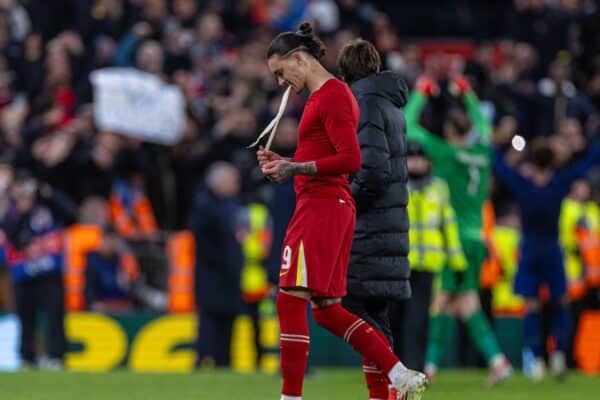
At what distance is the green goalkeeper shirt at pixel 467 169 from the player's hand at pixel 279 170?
571cm

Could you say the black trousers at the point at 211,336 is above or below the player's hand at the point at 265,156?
below

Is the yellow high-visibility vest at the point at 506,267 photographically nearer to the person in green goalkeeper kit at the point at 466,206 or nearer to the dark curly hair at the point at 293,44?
the person in green goalkeeper kit at the point at 466,206

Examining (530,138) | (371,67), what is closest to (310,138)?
(371,67)

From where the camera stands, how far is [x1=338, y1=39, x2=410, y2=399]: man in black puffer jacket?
9.72m

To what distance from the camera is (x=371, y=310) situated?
32.7 ft

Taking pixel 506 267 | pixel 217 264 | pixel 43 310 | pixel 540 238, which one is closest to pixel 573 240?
pixel 506 267

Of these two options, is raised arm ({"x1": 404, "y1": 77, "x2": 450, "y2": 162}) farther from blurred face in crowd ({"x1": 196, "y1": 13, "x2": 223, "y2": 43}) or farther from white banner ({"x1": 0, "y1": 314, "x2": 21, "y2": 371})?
blurred face in crowd ({"x1": 196, "y1": 13, "x2": 223, "y2": 43})

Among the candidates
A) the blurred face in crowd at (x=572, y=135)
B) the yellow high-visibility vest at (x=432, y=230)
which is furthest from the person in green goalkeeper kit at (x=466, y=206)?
the blurred face in crowd at (x=572, y=135)

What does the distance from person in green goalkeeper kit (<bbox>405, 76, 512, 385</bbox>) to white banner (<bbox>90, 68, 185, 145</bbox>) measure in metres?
6.01

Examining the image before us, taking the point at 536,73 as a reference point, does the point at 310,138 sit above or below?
below

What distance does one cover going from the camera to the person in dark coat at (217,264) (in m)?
18.0

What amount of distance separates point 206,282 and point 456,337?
10.8 feet

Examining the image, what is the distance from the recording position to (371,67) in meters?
10.1

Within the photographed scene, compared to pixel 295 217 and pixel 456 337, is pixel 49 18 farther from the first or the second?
pixel 295 217
